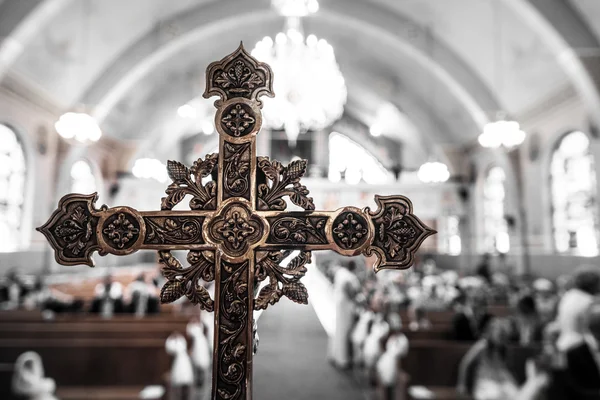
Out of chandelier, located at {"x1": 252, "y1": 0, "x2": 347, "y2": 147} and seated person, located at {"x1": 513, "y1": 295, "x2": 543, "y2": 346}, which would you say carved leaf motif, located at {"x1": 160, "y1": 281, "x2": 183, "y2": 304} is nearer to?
seated person, located at {"x1": 513, "y1": 295, "x2": 543, "y2": 346}

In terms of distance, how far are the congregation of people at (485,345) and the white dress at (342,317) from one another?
0.5 inches

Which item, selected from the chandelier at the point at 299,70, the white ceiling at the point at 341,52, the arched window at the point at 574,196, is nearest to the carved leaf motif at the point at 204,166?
the chandelier at the point at 299,70

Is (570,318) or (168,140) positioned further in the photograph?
(168,140)

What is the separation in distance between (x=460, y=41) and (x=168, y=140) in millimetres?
12420

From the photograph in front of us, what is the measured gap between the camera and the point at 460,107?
15.4 metres

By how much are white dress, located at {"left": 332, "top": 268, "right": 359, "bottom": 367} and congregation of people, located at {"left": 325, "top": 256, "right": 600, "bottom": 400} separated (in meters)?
0.01

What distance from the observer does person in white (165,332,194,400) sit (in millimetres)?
4281

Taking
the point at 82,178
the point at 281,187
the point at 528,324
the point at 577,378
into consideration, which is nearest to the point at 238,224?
the point at 281,187

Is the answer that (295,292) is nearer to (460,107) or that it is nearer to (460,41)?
(460,41)

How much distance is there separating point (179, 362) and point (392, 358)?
203cm

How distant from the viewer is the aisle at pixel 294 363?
7.68 feet

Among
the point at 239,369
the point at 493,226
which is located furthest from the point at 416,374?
the point at 493,226

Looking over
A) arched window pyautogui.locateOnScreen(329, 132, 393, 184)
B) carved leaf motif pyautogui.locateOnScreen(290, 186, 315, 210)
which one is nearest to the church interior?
carved leaf motif pyautogui.locateOnScreen(290, 186, 315, 210)

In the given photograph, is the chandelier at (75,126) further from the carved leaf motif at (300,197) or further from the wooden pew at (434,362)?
the carved leaf motif at (300,197)
